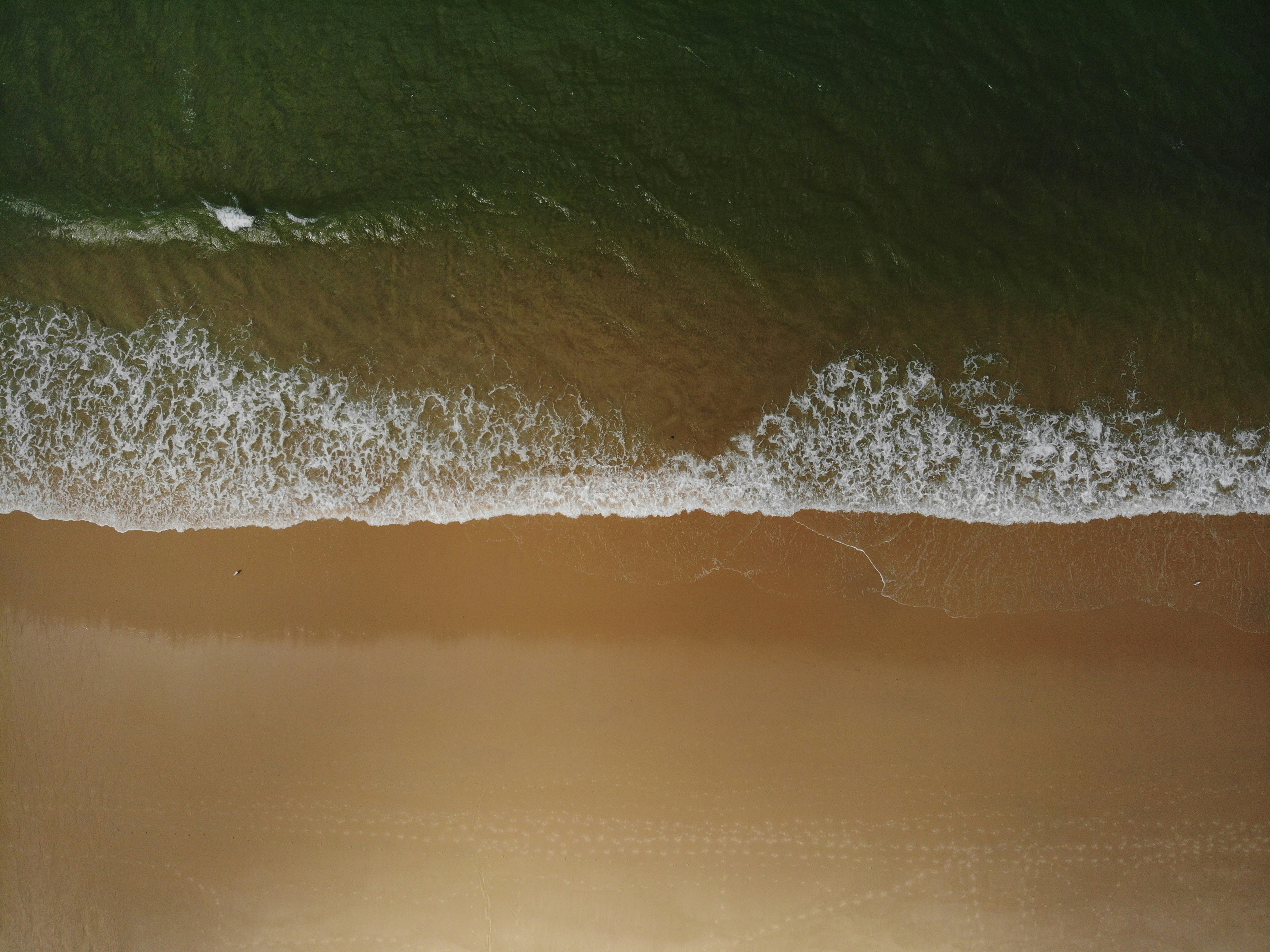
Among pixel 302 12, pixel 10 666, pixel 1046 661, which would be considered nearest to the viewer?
pixel 1046 661

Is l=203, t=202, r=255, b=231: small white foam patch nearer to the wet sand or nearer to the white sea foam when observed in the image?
the white sea foam

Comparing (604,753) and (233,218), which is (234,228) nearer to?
(233,218)

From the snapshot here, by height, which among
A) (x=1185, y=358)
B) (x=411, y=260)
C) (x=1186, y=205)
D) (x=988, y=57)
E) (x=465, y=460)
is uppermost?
(x=988, y=57)

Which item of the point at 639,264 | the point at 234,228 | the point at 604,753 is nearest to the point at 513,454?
the point at 639,264

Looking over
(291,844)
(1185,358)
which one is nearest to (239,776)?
(291,844)

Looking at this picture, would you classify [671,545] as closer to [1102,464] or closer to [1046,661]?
[1046,661]

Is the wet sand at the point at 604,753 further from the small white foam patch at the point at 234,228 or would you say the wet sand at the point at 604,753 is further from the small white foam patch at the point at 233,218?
the small white foam patch at the point at 233,218
